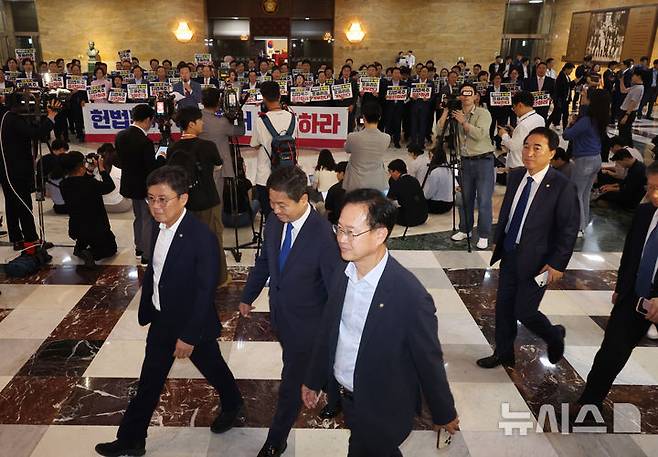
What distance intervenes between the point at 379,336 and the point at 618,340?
175 centimetres

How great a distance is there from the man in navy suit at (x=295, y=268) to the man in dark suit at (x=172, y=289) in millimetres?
312

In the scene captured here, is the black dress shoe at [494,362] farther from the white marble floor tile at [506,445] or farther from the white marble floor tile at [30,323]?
the white marble floor tile at [30,323]

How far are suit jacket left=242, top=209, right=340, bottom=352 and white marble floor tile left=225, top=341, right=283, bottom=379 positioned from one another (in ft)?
3.62

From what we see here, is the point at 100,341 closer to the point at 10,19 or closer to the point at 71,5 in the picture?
the point at 71,5

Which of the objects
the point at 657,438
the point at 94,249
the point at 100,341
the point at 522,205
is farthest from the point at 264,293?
the point at 657,438

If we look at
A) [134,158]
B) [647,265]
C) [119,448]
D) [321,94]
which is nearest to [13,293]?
[134,158]

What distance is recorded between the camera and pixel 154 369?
2631 millimetres

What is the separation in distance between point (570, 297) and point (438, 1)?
1491 centimetres

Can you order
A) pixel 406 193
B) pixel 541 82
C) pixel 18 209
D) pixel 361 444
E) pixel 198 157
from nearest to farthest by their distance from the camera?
1. pixel 361 444
2. pixel 198 157
3. pixel 18 209
4. pixel 406 193
5. pixel 541 82

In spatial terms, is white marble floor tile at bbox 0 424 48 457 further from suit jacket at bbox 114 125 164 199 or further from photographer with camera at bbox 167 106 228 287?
suit jacket at bbox 114 125 164 199

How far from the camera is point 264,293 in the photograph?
4.76 metres

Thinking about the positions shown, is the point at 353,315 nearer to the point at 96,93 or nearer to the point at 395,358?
the point at 395,358

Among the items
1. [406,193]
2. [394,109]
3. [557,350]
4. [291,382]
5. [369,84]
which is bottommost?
[557,350]

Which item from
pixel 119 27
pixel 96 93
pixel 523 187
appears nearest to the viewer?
pixel 523 187
